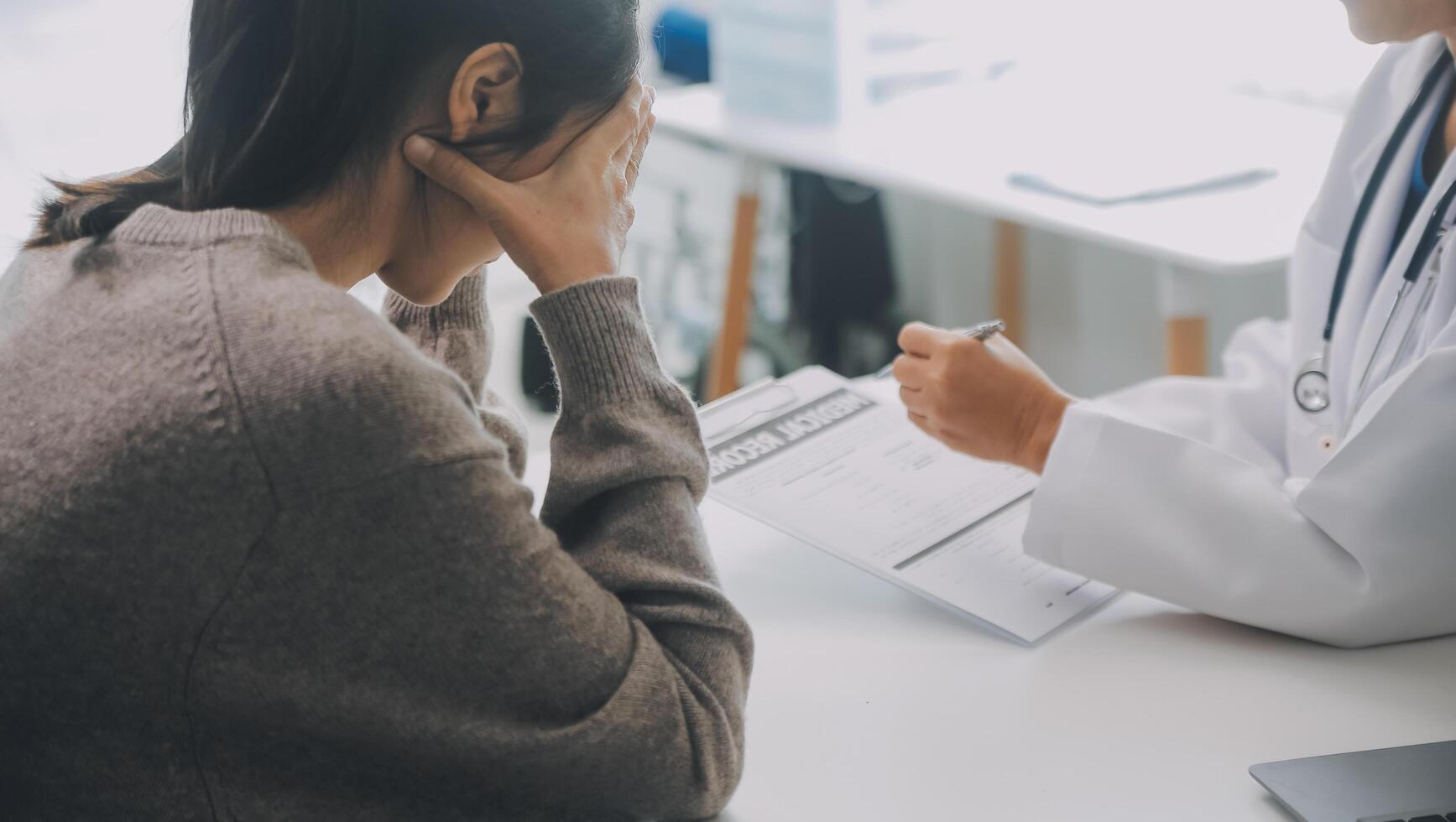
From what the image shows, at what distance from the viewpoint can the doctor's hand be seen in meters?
1.00

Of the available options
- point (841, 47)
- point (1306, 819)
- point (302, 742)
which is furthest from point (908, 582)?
point (841, 47)

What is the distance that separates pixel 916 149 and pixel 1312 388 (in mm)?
1040

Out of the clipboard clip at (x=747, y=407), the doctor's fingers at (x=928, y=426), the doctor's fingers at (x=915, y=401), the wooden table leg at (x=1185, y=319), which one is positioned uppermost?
the doctor's fingers at (x=915, y=401)

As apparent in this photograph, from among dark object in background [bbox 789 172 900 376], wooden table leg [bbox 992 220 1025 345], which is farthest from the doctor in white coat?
dark object in background [bbox 789 172 900 376]

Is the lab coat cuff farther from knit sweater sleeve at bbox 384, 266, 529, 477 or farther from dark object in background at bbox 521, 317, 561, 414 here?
dark object in background at bbox 521, 317, 561, 414

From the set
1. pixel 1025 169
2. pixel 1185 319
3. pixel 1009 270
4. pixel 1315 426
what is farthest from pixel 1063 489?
pixel 1009 270

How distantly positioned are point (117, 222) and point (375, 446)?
0.25 metres

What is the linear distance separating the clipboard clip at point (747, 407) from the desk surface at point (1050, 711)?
0.65 ft

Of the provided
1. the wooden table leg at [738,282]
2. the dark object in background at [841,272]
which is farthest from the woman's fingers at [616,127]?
the dark object in background at [841,272]

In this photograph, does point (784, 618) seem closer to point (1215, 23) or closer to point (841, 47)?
point (841, 47)

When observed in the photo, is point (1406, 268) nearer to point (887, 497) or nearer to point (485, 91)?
point (887, 497)

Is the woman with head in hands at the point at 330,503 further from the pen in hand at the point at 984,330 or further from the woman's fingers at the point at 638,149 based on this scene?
the pen in hand at the point at 984,330

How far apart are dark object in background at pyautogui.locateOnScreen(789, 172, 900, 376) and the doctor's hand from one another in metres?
1.77

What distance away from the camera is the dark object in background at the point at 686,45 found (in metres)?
2.64
